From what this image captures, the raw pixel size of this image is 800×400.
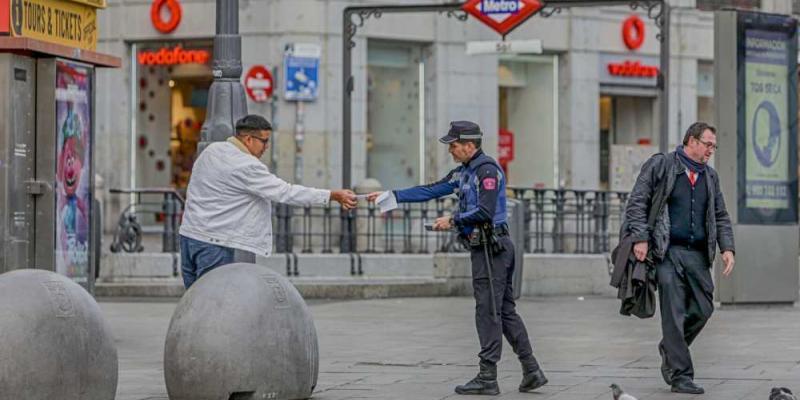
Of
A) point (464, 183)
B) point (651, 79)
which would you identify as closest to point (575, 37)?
point (651, 79)

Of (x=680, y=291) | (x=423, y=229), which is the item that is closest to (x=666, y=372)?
(x=680, y=291)

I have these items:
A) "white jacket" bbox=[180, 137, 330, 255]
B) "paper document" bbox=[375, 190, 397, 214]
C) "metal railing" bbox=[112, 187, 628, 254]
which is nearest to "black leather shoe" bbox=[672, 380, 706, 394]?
"paper document" bbox=[375, 190, 397, 214]

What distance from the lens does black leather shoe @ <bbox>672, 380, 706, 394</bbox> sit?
38.9ft

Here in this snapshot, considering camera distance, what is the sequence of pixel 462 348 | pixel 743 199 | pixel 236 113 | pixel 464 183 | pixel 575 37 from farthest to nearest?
pixel 575 37 → pixel 743 199 → pixel 462 348 → pixel 236 113 → pixel 464 183

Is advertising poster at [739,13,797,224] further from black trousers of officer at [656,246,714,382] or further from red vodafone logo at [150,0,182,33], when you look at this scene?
red vodafone logo at [150,0,182,33]

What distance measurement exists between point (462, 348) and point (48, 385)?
19.5 feet

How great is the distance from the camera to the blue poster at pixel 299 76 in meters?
31.9

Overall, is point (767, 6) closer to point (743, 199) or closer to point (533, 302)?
point (743, 199)

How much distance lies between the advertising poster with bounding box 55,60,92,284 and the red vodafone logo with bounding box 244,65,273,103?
641 inches

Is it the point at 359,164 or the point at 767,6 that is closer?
the point at 767,6

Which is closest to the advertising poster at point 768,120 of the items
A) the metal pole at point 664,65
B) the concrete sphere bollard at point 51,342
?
the metal pole at point 664,65

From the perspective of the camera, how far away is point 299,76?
3197cm

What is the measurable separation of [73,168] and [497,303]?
471cm

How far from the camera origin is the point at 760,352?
14.6 metres
